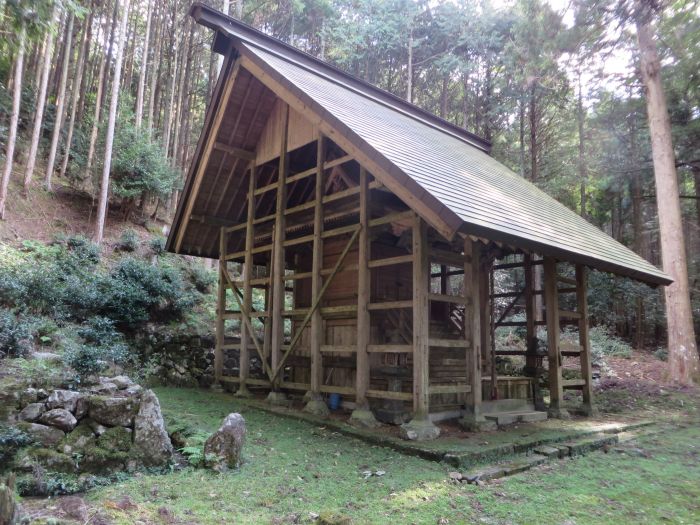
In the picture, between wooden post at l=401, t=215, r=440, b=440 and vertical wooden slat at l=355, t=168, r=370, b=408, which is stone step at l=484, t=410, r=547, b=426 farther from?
vertical wooden slat at l=355, t=168, r=370, b=408

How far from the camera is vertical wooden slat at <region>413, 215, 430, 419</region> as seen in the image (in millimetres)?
6422

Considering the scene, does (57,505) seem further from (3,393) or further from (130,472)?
(3,393)

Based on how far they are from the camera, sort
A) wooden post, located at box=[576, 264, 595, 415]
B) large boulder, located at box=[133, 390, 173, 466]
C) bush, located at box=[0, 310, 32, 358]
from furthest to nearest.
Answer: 1. wooden post, located at box=[576, 264, 595, 415]
2. bush, located at box=[0, 310, 32, 358]
3. large boulder, located at box=[133, 390, 173, 466]

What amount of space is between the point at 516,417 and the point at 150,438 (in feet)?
19.3

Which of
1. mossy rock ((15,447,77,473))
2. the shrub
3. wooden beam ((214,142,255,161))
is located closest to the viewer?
mossy rock ((15,447,77,473))

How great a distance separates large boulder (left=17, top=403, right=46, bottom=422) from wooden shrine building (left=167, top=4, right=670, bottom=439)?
415 centimetres

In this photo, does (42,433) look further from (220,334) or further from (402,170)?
(220,334)

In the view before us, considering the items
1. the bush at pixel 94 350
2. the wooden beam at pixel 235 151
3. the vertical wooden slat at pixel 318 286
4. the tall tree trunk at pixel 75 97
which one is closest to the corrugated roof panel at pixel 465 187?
the vertical wooden slat at pixel 318 286

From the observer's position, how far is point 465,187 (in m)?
7.12

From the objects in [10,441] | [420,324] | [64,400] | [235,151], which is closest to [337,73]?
[235,151]

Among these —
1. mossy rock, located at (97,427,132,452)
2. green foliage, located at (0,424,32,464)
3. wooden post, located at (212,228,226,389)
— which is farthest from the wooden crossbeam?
green foliage, located at (0,424,32,464)

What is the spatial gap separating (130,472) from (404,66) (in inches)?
1013

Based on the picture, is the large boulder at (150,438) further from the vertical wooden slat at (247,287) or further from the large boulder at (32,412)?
the vertical wooden slat at (247,287)

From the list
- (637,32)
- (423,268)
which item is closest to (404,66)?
(637,32)
